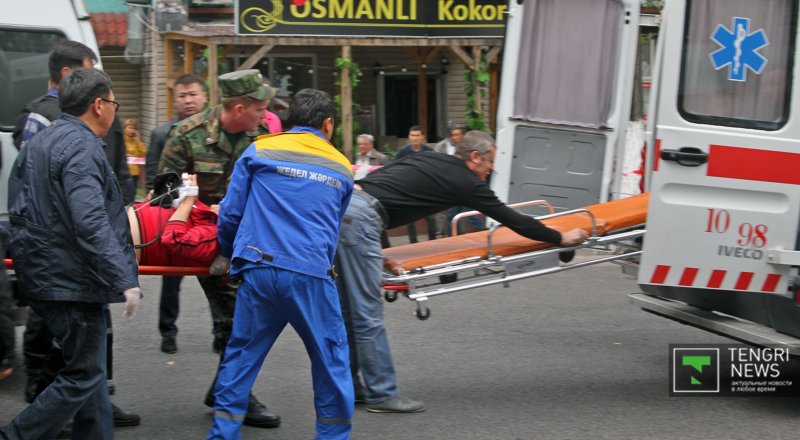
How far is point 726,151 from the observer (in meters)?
5.48

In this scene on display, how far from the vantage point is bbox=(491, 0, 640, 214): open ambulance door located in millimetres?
7523

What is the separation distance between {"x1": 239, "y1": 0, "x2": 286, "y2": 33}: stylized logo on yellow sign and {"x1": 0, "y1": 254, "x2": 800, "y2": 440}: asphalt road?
604 centimetres

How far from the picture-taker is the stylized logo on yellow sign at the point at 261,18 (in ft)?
45.1

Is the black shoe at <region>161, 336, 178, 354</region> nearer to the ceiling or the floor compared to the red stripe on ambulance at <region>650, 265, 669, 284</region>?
nearer to the floor

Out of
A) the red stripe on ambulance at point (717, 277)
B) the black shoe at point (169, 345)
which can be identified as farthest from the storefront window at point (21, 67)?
the red stripe on ambulance at point (717, 277)

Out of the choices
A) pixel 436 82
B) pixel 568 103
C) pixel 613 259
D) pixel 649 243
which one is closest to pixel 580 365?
pixel 613 259

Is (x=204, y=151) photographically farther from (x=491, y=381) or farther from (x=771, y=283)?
(x=771, y=283)

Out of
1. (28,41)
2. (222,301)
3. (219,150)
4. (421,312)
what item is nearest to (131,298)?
(222,301)

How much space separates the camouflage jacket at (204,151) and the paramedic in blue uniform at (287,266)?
2.60ft

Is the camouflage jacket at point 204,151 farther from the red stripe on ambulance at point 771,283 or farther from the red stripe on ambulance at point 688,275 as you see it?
the red stripe on ambulance at point 771,283

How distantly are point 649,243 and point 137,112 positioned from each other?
14362mm

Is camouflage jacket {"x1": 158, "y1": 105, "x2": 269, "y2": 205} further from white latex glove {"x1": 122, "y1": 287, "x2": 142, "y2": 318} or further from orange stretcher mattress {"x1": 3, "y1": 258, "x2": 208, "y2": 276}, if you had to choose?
white latex glove {"x1": 122, "y1": 287, "x2": 142, "y2": 318}

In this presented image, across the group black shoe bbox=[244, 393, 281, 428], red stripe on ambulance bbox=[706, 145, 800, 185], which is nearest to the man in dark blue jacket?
black shoe bbox=[244, 393, 281, 428]

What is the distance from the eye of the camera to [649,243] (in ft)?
18.1
